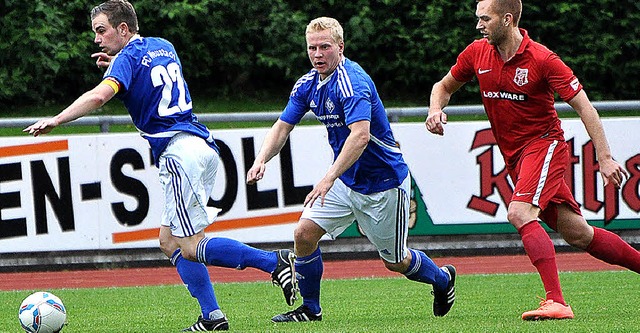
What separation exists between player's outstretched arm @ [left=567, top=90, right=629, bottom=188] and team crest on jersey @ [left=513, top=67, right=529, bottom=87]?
31 centimetres

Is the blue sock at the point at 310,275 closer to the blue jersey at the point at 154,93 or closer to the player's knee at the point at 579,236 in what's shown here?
the blue jersey at the point at 154,93

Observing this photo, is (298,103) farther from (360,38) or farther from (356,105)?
(360,38)

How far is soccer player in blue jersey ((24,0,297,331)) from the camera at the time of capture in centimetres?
699

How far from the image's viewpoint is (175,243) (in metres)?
7.30

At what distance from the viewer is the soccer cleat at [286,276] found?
22.4 ft

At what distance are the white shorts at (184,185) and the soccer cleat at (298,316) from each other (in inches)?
35.9

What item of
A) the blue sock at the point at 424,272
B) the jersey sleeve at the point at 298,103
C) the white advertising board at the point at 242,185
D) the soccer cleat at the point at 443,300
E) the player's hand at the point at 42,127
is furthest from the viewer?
the white advertising board at the point at 242,185

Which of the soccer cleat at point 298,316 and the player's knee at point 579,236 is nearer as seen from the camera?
the player's knee at point 579,236

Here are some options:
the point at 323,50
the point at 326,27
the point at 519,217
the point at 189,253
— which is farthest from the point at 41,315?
the point at 519,217

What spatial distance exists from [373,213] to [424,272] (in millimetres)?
610

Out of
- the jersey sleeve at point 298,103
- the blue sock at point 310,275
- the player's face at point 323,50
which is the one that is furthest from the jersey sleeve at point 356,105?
the blue sock at point 310,275

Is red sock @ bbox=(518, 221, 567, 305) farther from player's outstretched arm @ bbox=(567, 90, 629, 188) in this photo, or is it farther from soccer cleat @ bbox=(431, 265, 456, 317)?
soccer cleat @ bbox=(431, 265, 456, 317)

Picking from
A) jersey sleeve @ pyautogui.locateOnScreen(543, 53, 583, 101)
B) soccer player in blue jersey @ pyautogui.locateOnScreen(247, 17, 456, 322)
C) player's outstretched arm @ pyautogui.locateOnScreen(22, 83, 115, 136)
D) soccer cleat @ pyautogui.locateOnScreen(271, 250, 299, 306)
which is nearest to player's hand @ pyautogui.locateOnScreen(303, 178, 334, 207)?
soccer player in blue jersey @ pyautogui.locateOnScreen(247, 17, 456, 322)

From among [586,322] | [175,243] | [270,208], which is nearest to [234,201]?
[270,208]
